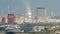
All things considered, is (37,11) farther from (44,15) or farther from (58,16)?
(58,16)

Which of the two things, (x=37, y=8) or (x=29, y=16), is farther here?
(x=29, y=16)

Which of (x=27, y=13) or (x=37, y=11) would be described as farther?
(x=27, y=13)

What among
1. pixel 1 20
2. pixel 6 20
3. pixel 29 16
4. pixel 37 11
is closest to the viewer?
pixel 37 11

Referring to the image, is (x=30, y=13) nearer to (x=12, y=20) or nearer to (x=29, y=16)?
(x=29, y=16)

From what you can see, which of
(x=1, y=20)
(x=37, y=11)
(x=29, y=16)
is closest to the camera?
(x=37, y=11)

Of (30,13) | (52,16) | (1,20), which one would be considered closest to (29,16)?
(30,13)

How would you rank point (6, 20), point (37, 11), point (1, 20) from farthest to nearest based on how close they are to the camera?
point (6, 20)
point (1, 20)
point (37, 11)

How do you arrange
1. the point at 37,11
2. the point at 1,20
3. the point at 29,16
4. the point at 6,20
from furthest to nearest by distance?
the point at 29,16, the point at 6,20, the point at 1,20, the point at 37,11

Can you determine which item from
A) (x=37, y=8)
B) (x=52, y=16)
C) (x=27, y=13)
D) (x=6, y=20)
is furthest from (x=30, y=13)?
(x=37, y=8)
